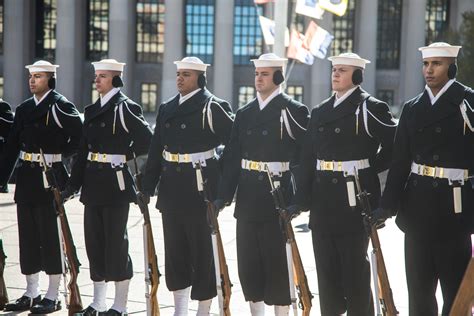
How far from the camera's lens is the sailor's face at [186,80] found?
8.72 m

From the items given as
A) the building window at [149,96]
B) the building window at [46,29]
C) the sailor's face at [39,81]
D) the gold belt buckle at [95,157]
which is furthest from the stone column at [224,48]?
the gold belt buckle at [95,157]

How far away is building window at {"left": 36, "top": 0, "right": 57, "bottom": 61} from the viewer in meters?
63.8

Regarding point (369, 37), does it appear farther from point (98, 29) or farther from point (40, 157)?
point (40, 157)

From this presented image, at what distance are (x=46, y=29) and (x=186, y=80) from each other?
57647 millimetres

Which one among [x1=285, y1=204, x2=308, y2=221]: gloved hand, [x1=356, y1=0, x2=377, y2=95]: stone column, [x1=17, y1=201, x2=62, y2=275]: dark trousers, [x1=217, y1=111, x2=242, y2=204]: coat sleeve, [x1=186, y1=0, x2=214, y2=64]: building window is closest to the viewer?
[x1=285, y1=204, x2=308, y2=221]: gloved hand

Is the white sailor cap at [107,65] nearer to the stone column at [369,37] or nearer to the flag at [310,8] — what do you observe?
the flag at [310,8]

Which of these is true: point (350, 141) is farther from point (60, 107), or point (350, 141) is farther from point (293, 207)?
point (60, 107)

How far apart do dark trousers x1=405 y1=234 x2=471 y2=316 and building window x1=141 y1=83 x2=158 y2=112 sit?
186 ft

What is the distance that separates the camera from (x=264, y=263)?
8.09 m

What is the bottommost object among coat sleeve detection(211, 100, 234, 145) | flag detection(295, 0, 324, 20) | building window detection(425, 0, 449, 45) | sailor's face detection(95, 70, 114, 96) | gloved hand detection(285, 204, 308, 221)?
gloved hand detection(285, 204, 308, 221)

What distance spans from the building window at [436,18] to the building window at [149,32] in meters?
19.2

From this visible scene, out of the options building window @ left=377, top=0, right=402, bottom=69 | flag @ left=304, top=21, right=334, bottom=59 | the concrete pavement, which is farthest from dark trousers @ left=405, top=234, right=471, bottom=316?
building window @ left=377, top=0, right=402, bottom=69

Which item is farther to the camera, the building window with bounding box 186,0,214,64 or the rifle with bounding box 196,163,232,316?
the building window with bounding box 186,0,214,64

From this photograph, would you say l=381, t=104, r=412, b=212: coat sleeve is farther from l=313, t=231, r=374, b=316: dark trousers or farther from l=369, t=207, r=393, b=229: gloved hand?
l=313, t=231, r=374, b=316: dark trousers
